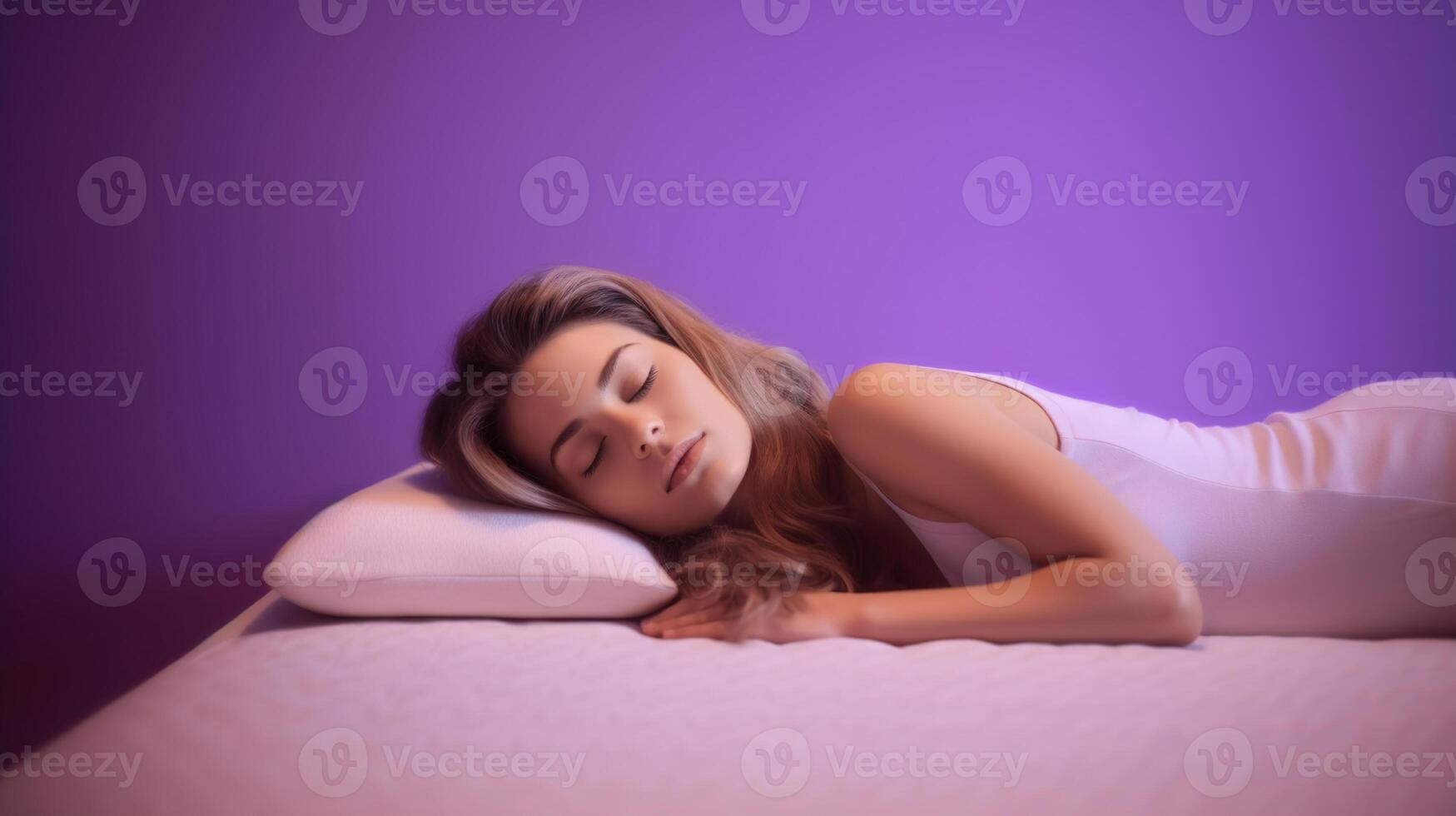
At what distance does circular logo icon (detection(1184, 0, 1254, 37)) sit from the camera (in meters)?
2.54

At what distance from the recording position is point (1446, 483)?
1345 millimetres

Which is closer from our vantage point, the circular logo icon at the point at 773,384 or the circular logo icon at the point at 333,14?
the circular logo icon at the point at 773,384

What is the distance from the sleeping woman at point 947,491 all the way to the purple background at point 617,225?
102 cm

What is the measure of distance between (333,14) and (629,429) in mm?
1822

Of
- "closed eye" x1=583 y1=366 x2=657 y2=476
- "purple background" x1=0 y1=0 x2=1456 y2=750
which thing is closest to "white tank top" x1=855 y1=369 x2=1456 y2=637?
"closed eye" x1=583 y1=366 x2=657 y2=476

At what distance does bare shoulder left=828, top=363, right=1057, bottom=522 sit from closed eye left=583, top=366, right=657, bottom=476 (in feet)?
1.07

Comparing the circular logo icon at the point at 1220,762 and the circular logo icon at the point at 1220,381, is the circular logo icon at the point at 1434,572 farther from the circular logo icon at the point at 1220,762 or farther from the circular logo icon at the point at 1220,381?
the circular logo icon at the point at 1220,381

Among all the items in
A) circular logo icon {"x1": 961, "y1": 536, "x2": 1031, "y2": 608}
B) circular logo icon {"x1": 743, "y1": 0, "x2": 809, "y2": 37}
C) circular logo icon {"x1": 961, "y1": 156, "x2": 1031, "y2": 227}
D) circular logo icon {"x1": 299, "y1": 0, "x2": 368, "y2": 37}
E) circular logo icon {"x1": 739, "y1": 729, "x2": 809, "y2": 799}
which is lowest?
circular logo icon {"x1": 739, "y1": 729, "x2": 809, "y2": 799}

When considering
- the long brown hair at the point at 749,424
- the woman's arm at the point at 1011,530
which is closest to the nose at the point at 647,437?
the long brown hair at the point at 749,424

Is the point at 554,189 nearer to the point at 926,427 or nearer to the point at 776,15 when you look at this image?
the point at 776,15

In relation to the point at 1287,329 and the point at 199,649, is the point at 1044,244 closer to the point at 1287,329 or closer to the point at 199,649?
the point at 1287,329

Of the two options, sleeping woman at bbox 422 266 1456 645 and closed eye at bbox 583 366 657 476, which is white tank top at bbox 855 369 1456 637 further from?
closed eye at bbox 583 366 657 476

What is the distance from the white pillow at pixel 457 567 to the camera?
1260 mm

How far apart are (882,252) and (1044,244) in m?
0.52
